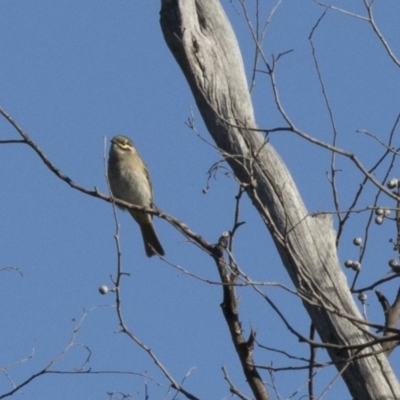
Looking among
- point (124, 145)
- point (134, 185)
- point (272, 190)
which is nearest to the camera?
point (272, 190)

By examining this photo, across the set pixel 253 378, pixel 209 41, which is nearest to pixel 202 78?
pixel 209 41

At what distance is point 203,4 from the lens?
571cm

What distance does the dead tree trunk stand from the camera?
15.0 ft

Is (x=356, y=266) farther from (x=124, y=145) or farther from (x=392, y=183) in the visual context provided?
(x=124, y=145)

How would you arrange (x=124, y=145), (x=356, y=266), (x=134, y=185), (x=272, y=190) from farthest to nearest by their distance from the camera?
1. (x=124, y=145)
2. (x=134, y=185)
3. (x=356, y=266)
4. (x=272, y=190)

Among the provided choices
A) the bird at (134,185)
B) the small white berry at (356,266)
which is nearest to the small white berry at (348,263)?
the small white berry at (356,266)

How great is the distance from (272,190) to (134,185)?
464cm

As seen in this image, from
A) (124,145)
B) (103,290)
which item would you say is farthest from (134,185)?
(103,290)

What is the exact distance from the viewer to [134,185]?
9.51 m

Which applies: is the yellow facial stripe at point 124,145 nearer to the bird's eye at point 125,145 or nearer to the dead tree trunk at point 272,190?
the bird's eye at point 125,145

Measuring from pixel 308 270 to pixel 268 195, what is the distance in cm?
44

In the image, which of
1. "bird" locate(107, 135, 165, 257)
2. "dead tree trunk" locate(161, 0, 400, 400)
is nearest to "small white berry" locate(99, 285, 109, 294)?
"dead tree trunk" locate(161, 0, 400, 400)

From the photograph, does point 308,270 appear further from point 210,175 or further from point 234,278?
point 210,175

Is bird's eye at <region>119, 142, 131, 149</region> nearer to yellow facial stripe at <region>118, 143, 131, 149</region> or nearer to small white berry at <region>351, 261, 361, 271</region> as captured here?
yellow facial stripe at <region>118, 143, 131, 149</region>
